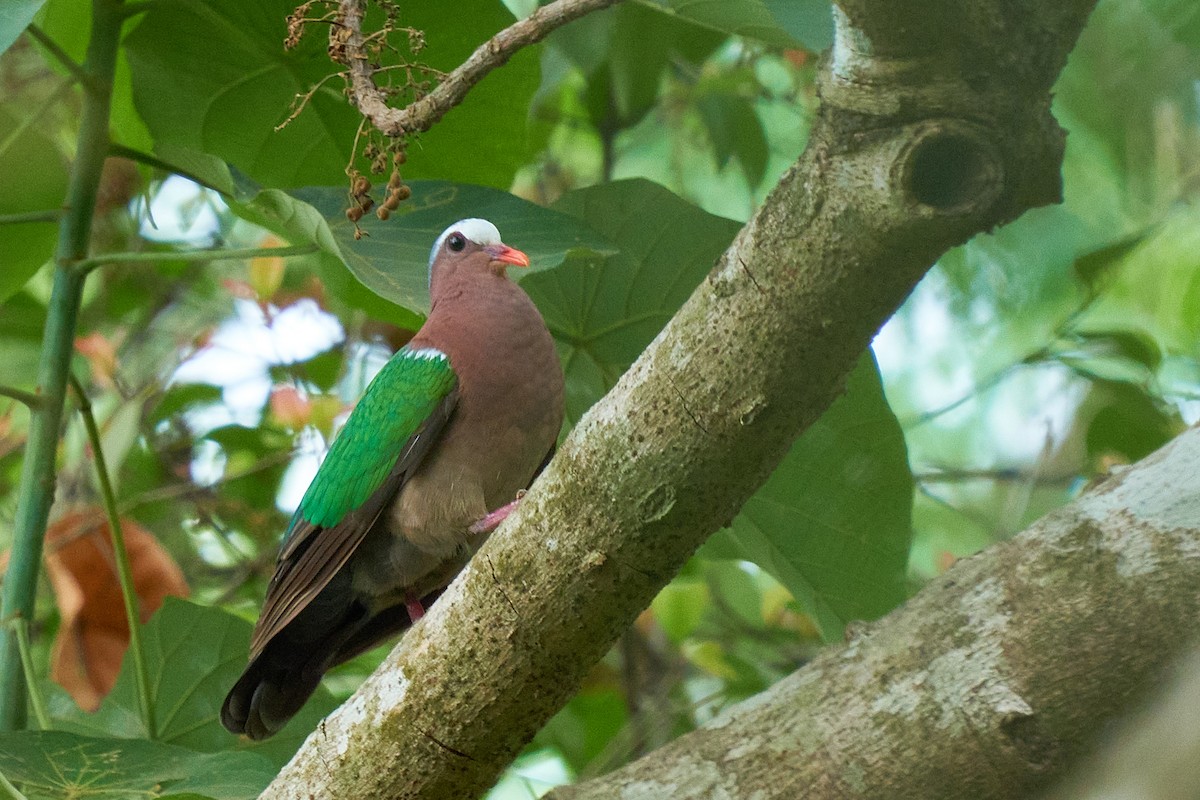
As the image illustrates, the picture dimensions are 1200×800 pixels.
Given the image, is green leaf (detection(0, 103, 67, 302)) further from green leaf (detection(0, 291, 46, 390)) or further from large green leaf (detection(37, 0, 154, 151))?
green leaf (detection(0, 291, 46, 390))

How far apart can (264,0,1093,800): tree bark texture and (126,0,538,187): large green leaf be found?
1.27m

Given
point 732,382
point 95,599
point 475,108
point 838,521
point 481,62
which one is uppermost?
point 475,108

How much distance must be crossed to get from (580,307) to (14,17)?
3.78ft

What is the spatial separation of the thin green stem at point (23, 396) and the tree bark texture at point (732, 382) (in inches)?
31.0

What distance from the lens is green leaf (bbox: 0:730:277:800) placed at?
1.73m

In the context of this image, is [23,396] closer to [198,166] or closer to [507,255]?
[198,166]

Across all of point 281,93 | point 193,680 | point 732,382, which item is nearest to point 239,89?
point 281,93

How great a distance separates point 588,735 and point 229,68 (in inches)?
89.6

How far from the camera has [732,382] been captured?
126 centimetres

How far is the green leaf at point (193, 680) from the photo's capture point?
7.98 feet

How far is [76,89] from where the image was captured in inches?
127

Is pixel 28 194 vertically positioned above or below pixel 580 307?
above

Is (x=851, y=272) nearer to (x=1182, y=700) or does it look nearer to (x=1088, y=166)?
(x=1182, y=700)

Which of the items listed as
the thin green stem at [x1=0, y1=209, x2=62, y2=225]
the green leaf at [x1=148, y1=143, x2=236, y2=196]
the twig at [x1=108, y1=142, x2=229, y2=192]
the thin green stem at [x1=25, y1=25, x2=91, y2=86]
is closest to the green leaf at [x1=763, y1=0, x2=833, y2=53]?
the green leaf at [x1=148, y1=143, x2=236, y2=196]
